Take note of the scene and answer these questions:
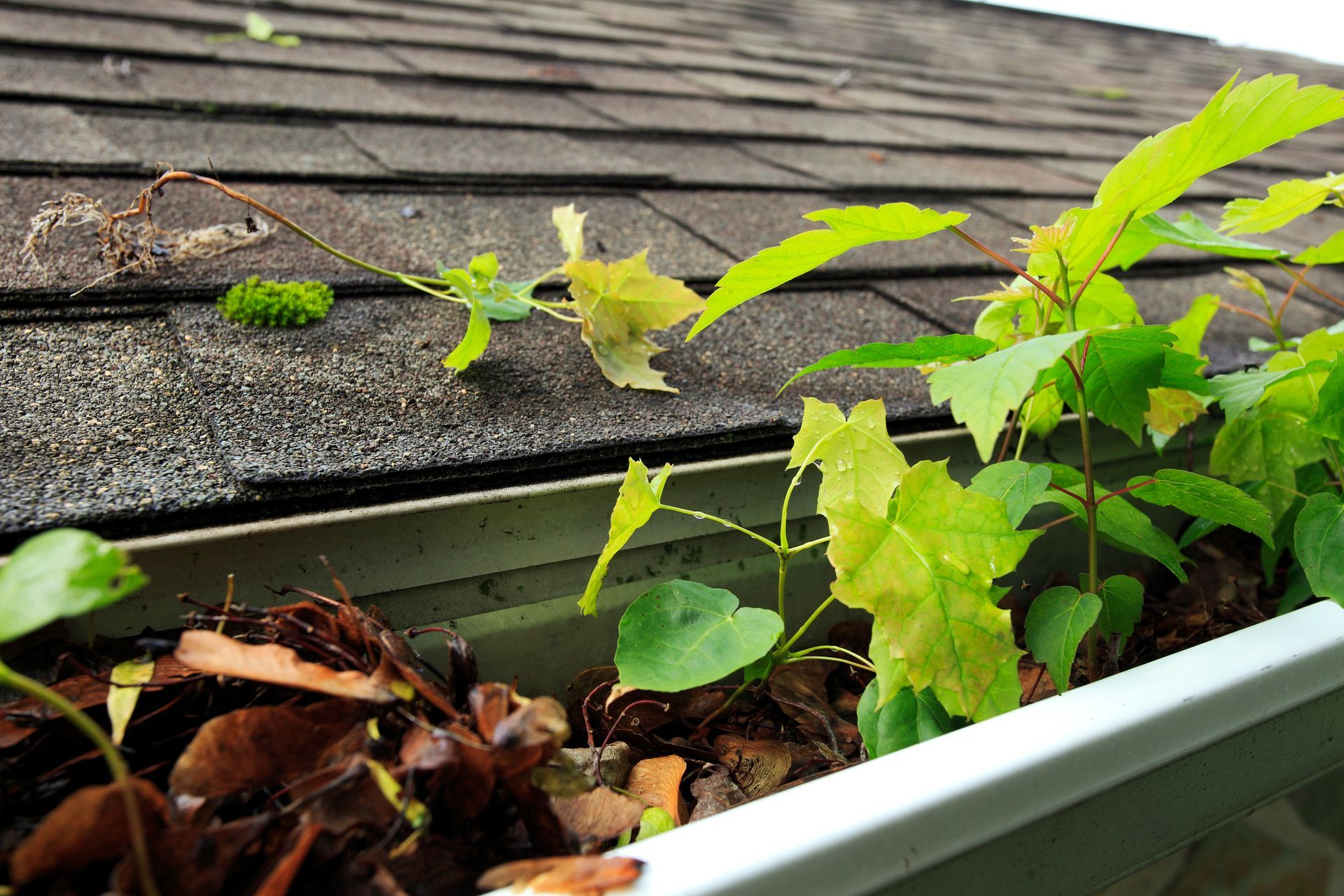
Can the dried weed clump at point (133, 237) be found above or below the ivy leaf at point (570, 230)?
below

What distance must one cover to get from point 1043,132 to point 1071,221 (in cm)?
206

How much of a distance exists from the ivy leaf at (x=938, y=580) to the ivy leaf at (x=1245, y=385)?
1.00ft

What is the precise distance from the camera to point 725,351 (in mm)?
983

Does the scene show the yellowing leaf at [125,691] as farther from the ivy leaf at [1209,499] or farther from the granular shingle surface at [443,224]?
the ivy leaf at [1209,499]

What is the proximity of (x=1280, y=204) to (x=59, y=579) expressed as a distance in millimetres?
1002

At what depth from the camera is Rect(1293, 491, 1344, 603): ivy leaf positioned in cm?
67

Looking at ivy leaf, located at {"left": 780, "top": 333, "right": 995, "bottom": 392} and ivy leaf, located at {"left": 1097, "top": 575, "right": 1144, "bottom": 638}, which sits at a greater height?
ivy leaf, located at {"left": 780, "top": 333, "right": 995, "bottom": 392}

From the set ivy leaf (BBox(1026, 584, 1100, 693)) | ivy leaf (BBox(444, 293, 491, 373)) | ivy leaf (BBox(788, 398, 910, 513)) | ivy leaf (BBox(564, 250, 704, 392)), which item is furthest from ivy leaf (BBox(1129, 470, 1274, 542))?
ivy leaf (BBox(444, 293, 491, 373))

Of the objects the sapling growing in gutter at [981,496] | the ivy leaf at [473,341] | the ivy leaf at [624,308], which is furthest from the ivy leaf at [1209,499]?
the ivy leaf at [473,341]

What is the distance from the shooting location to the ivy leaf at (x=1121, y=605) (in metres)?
0.70

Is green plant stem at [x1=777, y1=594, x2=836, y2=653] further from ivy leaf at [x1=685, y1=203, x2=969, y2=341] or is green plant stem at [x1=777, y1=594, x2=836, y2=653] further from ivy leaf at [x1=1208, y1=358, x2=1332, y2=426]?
ivy leaf at [x1=1208, y1=358, x2=1332, y2=426]

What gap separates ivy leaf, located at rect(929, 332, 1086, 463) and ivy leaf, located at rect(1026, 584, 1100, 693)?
22 cm

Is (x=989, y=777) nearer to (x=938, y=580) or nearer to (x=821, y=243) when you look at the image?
(x=938, y=580)

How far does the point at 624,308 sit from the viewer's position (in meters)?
0.90
